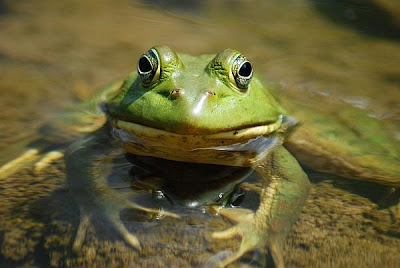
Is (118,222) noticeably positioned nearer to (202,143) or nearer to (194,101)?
(202,143)

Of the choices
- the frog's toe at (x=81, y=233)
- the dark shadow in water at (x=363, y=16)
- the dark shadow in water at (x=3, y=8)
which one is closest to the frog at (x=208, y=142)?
the frog's toe at (x=81, y=233)

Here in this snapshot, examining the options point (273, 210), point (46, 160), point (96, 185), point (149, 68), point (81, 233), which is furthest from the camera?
point (46, 160)

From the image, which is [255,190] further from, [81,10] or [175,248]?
[81,10]

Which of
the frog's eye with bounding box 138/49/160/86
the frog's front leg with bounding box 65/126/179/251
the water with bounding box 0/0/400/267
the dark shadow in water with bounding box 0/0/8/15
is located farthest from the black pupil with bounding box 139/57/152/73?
the dark shadow in water with bounding box 0/0/8/15

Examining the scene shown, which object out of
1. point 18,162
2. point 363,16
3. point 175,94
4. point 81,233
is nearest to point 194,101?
point 175,94

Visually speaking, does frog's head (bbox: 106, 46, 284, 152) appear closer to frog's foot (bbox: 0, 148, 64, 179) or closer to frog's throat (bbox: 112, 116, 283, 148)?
frog's throat (bbox: 112, 116, 283, 148)

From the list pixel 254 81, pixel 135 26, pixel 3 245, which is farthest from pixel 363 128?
pixel 135 26
